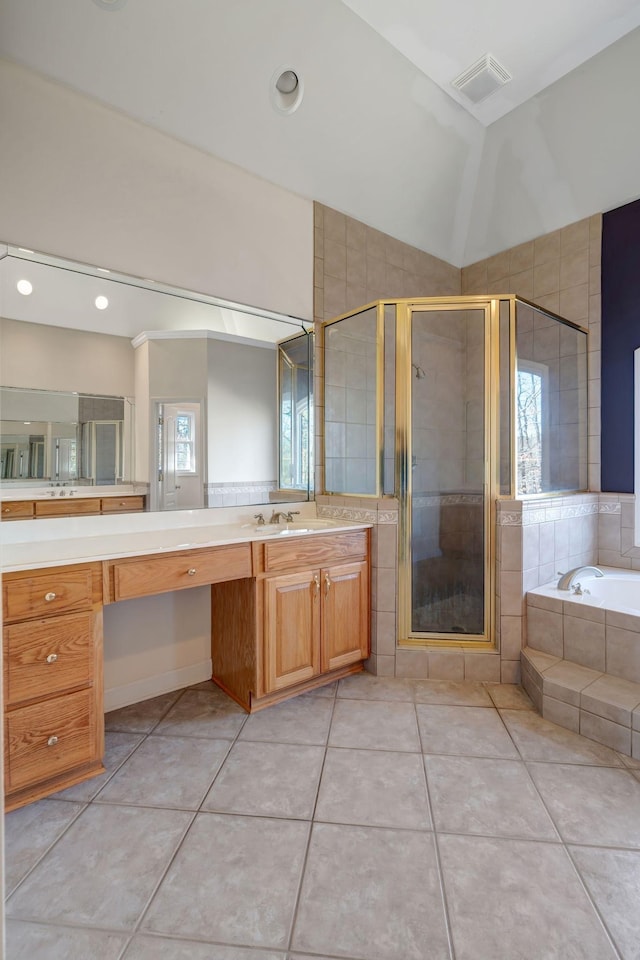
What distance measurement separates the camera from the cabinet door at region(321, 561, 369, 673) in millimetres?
2367

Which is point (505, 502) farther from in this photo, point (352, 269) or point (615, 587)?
point (352, 269)

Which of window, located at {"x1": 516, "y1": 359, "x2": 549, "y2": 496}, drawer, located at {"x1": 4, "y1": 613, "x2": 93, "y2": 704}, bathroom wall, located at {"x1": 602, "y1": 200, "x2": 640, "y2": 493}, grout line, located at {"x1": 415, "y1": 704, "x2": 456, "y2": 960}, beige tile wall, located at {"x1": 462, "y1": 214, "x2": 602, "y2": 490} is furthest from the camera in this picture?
beige tile wall, located at {"x1": 462, "y1": 214, "x2": 602, "y2": 490}

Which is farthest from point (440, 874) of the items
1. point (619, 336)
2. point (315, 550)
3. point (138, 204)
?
point (619, 336)

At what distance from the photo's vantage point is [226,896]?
1.26 m

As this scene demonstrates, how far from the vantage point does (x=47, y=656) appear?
1.61 metres

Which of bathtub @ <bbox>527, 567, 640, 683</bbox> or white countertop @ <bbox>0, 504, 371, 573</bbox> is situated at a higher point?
white countertop @ <bbox>0, 504, 371, 573</bbox>

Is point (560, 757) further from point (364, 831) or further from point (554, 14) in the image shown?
point (554, 14)

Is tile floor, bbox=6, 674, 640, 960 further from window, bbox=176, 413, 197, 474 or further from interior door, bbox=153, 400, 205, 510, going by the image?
window, bbox=176, 413, 197, 474

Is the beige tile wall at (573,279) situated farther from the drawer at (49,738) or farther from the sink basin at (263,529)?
the drawer at (49,738)

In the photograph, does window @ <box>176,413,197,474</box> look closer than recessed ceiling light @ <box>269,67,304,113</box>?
No

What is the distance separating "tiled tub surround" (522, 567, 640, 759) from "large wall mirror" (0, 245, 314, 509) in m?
1.51

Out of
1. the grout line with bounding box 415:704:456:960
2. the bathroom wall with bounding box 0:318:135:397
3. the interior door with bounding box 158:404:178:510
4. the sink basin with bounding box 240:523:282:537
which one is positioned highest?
the bathroom wall with bounding box 0:318:135:397

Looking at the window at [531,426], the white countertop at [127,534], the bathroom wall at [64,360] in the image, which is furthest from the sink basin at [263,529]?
the window at [531,426]

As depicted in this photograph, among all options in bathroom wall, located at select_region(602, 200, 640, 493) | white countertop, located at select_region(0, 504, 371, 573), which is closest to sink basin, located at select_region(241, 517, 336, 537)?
white countertop, located at select_region(0, 504, 371, 573)
